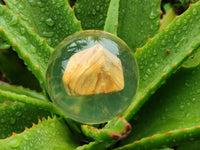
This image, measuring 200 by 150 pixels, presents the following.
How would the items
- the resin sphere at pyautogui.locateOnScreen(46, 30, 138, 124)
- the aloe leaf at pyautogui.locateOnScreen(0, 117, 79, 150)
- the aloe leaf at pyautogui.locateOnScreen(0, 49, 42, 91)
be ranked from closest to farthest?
1. the resin sphere at pyautogui.locateOnScreen(46, 30, 138, 124)
2. the aloe leaf at pyautogui.locateOnScreen(0, 117, 79, 150)
3. the aloe leaf at pyautogui.locateOnScreen(0, 49, 42, 91)

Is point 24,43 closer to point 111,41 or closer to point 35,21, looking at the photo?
point 35,21

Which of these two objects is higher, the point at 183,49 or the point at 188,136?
the point at 183,49

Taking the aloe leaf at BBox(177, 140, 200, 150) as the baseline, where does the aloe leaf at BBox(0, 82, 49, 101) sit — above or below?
above

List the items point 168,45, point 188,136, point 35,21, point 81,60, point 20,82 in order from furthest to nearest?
point 20,82
point 35,21
point 168,45
point 188,136
point 81,60

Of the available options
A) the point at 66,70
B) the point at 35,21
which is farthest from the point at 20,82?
the point at 66,70

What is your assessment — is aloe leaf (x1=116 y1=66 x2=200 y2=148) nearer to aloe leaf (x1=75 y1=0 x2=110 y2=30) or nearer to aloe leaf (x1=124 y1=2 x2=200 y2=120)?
aloe leaf (x1=124 y1=2 x2=200 y2=120)

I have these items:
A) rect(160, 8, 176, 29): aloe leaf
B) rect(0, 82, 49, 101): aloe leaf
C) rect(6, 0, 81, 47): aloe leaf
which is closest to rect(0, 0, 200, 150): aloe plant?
rect(6, 0, 81, 47): aloe leaf

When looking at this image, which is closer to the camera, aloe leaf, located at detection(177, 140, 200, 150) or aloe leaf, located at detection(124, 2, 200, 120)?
aloe leaf, located at detection(124, 2, 200, 120)
